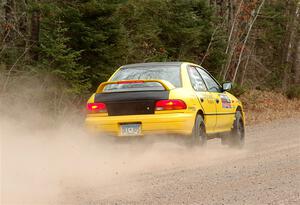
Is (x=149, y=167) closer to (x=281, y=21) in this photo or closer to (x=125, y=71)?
(x=125, y=71)

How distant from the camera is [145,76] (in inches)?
411

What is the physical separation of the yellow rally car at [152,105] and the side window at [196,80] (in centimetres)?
3

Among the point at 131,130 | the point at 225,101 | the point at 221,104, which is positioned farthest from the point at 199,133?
the point at 225,101

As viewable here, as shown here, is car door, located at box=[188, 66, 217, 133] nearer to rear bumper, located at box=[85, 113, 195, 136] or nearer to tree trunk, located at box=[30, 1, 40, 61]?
rear bumper, located at box=[85, 113, 195, 136]

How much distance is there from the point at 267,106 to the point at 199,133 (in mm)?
16580

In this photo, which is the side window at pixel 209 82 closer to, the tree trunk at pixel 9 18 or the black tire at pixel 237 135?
the black tire at pixel 237 135

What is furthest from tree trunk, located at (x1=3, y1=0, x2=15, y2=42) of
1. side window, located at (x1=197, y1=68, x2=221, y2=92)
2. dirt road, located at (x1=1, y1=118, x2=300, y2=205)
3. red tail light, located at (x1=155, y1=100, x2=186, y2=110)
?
red tail light, located at (x1=155, y1=100, x2=186, y2=110)

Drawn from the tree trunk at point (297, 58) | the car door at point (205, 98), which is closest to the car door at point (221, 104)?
the car door at point (205, 98)

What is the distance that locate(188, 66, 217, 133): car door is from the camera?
34.1 feet

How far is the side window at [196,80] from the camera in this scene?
10.5m

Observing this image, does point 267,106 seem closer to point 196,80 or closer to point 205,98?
point 196,80

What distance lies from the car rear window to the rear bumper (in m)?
0.52

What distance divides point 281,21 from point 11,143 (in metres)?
27.4

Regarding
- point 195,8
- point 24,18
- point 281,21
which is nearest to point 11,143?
point 24,18
